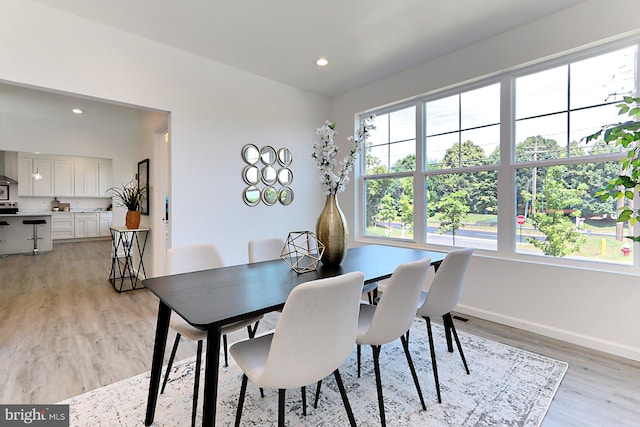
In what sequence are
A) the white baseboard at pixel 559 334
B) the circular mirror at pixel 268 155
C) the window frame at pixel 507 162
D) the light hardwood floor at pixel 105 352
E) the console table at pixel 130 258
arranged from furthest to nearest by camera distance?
1. the console table at pixel 130 258
2. the circular mirror at pixel 268 155
3. the window frame at pixel 507 162
4. the white baseboard at pixel 559 334
5. the light hardwood floor at pixel 105 352

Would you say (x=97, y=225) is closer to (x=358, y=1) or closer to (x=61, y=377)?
(x=61, y=377)

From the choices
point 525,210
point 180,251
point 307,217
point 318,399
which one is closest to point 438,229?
point 525,210

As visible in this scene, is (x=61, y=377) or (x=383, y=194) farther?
(x=383, y=194)

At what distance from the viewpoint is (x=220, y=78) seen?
11.6 ft

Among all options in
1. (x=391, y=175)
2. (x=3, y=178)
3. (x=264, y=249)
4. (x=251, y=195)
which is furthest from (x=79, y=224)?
(x=391, y=175)

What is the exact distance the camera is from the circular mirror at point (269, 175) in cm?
395

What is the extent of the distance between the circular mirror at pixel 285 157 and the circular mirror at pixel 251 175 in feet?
1.34

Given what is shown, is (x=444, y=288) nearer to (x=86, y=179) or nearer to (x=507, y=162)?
(x=507, y=162)

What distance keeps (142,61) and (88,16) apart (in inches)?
19.3

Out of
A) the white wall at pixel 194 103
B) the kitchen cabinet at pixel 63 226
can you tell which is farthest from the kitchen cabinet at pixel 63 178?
the white wall at pixel 194 103

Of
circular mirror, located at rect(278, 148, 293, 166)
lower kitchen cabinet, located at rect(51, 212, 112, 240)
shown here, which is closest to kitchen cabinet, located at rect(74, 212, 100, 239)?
lower kitchen cabinet, located at rect(51, 212, 112, 240)

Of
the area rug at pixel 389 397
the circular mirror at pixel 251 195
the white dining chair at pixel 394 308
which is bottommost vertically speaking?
the area rug at pixel 389 397

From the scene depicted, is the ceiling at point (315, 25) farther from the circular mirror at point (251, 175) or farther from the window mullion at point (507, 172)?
the circular mirror at point (251, 175)

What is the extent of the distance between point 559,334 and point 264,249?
2656mm
